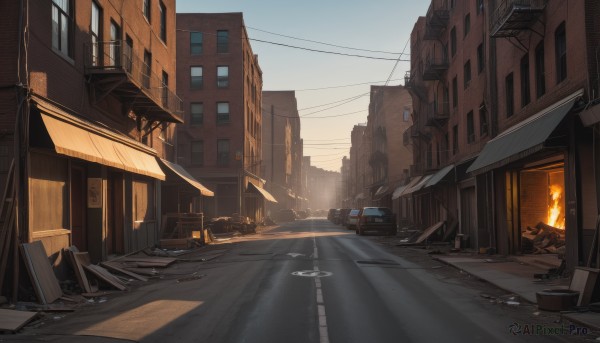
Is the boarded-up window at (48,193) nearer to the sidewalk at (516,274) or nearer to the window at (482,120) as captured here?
the sidewalk at (516,274)

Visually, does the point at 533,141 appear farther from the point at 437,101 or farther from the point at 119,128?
the point at 437,101

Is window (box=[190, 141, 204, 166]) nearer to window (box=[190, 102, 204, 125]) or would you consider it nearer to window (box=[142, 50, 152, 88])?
window (box=[190, 102, 204, 125])

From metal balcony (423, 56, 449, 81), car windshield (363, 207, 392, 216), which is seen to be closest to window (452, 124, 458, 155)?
metal balcony (423, 56, 449, 81)

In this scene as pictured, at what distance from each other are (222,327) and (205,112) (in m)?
42.6

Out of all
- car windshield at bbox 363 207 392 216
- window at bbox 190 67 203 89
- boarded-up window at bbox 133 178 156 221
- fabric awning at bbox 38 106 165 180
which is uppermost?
window at bbox 190 67 203 89

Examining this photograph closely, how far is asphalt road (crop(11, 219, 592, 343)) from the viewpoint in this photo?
24.1 ft

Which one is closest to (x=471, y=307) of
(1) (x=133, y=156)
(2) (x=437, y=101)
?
(1) (x=133, y=156)

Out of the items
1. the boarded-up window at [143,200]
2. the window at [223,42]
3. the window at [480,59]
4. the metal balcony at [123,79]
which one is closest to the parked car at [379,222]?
the window at [480,59]

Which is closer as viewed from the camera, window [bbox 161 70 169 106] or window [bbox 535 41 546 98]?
window [bbox 535 41 546 98]

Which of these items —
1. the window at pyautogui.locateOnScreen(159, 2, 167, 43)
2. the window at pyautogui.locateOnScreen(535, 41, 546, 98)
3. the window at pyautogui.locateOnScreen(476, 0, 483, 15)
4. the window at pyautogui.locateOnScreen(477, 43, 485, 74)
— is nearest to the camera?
the window at pyautogui.locateOnScreen(535, 41, 546, 98)

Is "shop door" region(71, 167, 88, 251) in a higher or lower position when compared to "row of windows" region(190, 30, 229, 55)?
lower

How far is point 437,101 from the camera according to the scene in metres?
32.1

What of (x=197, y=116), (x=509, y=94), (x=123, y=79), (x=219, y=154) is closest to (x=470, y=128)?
(x=509, y=94)

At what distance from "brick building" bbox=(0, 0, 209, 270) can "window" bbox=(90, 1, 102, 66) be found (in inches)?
1.2
